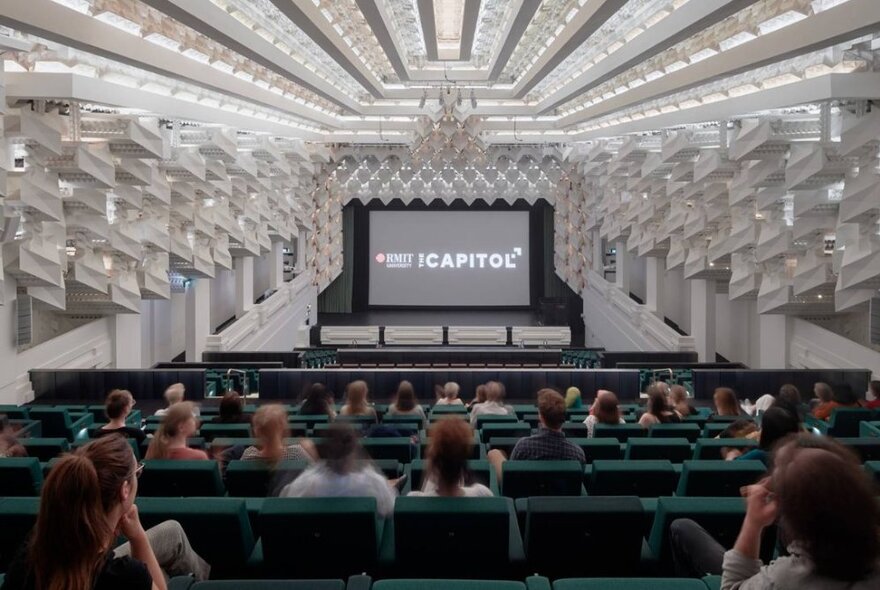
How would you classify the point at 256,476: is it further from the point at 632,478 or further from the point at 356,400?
the point at 356,400

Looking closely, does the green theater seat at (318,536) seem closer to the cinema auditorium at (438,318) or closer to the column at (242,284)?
the cinema auditorium at (438,318)

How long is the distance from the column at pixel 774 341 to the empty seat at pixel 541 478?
10698 mm

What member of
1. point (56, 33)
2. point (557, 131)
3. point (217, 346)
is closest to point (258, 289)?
point (217, 346)

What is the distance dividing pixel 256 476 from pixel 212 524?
1076mm

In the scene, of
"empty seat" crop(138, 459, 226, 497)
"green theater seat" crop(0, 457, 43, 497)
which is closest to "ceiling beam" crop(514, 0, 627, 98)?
"empty seat" crop(138, 459, 226, 497)

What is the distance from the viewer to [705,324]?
15945 millimetres

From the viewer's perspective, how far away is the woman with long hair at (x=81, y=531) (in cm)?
172

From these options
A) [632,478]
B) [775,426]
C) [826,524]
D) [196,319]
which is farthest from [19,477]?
[196,319]

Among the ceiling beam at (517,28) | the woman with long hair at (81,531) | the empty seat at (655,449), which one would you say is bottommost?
the empty seat at (655,449)

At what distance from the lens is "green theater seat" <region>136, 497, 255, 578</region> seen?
300 cm

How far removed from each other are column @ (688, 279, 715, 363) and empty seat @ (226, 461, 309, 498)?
44.2 feet

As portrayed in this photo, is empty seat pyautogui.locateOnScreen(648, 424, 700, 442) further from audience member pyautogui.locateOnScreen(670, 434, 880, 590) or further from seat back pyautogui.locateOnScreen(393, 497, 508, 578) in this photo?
audience member pyautogui.locateOnScreen(670, 434, 880, 590)

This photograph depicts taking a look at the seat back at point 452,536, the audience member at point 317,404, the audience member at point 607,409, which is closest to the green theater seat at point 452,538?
the seat back at point 452,536

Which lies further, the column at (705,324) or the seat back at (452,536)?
the column at (705,324)
